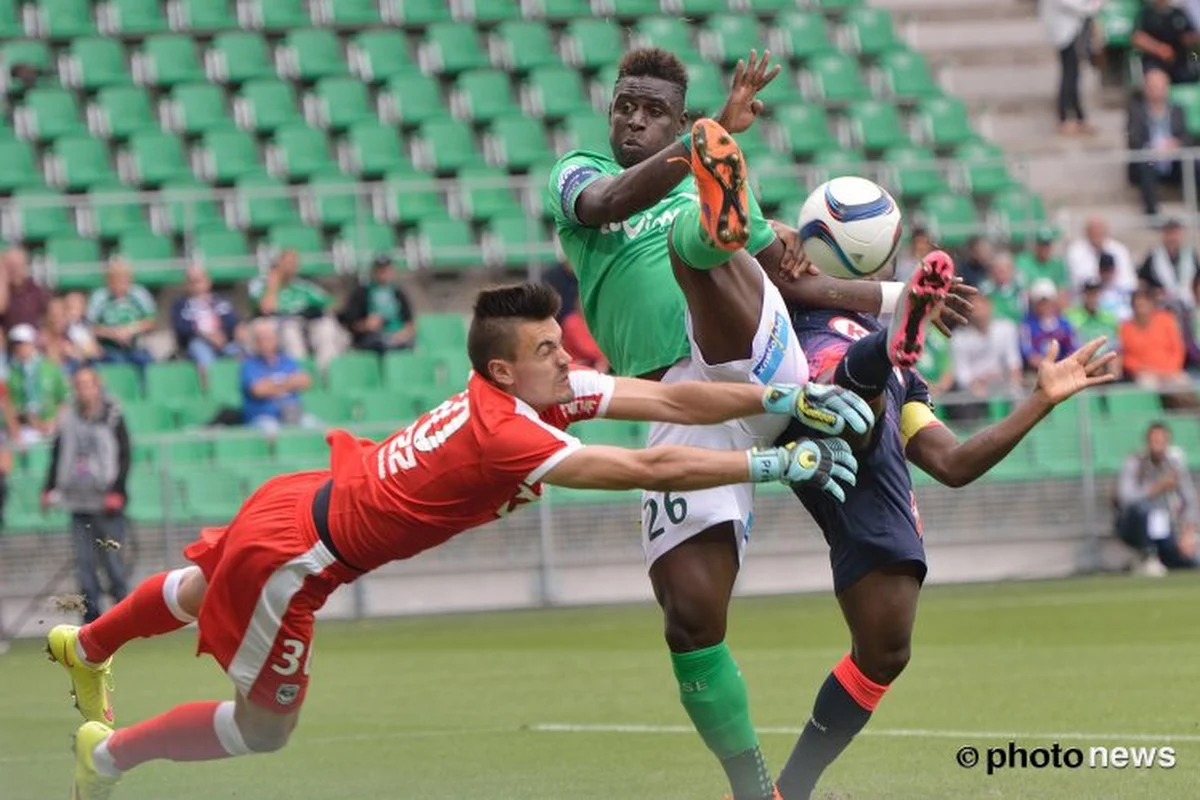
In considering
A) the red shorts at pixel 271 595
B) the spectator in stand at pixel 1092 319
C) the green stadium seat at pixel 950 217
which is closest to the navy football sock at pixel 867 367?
the red shorts at pixel 271 595

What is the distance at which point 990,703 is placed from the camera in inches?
456

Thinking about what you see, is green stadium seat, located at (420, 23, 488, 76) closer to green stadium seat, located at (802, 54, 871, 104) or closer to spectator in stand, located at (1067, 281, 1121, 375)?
green stadium seat, located at (802, 54, 871, 104)

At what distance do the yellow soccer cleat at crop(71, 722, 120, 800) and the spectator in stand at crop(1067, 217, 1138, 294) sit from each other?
49.9ft

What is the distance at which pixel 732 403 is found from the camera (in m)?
7.39

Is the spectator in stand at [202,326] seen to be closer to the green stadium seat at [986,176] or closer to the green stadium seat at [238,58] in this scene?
the green stadium seat at [238,58]

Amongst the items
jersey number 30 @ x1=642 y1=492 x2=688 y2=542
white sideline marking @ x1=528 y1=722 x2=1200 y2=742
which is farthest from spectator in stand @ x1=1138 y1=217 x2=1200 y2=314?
jersey number 30 @ x1=642 y1=492 x2=688 y2=542

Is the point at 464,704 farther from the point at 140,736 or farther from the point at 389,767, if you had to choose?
the point at 140,736

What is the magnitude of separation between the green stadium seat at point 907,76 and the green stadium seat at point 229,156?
295 inches

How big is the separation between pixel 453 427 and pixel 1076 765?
10.9 feet

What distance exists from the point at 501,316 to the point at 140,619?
1952mm

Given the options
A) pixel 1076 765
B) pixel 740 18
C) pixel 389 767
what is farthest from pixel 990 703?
pixel 740 18

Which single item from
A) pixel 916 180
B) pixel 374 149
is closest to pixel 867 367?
pixel 374 149

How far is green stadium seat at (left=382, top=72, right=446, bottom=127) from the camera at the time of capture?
935 inches

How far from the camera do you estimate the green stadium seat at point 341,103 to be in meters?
23.4
